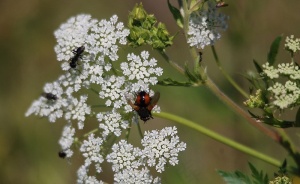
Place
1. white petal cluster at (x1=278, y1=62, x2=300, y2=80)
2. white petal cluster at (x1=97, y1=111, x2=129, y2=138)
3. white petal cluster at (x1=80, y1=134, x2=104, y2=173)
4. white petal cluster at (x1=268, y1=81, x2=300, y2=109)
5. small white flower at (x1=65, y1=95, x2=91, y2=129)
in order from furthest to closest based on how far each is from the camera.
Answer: small white flower at (x1=65, y1=95, x2=91, y2=129) → white petal cluster at (x1=80, y1=134, x2=104, y2=173) → white petal cluster at (x1=97, y1=111, x2=129, y2=138) → white petal cluster at (x1=278, y1=62, x2=300, y2=80) → white petal cluster at (x1=268, y1=81, x2=300, y2=109)

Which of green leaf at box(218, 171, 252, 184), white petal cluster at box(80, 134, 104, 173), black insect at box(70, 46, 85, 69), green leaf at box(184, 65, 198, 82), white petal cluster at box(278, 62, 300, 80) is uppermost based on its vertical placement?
black insect at box(70, 46, 85, 69)

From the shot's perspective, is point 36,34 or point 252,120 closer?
point 252,120

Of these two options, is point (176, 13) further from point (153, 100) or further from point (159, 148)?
point (159, 148)

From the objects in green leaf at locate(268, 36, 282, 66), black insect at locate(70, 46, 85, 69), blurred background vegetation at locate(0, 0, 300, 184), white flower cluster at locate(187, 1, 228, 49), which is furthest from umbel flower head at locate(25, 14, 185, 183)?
blurred background vegetation at locate(0, 0, 300, 184)

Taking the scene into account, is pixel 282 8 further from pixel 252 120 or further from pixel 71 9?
pixel 252 120

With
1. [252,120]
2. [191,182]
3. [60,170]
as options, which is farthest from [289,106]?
[60,170]

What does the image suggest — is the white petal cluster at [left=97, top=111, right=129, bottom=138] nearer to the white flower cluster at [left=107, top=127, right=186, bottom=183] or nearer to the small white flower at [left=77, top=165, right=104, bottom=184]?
the white flower cluster at [left=107, top=127, right=186, bottom=183]

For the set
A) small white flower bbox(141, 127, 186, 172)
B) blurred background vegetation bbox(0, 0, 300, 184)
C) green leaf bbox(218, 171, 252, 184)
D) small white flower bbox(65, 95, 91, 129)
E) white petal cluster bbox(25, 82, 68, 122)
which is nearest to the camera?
green leaf bbox(218, 171, 252, 184)
